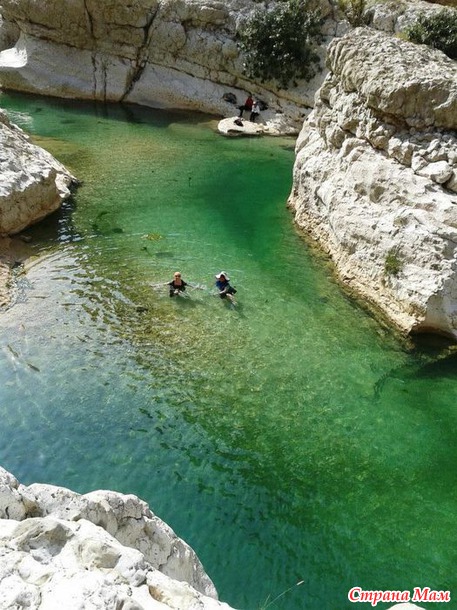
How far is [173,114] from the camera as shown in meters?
36.5

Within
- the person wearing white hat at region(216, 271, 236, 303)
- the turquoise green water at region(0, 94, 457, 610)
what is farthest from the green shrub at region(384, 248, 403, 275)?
the person wearing white hat at region(216, 271, 236, 303)

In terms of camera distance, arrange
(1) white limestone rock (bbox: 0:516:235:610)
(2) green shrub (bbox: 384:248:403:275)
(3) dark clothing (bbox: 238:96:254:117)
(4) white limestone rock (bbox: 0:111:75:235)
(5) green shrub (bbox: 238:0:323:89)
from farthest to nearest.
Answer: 1. (3) dark clothing (bbox: 238:96:254:117)
2. (5) green shrub (bbox: 238:0:323:89)
3. (4) white limestone rock (bbox: 0:111:75:235)
4. (2) green shrub (bbox: 384:248:403:275)
5. (1) white limestone rock (bbox: 0:516:235:610)

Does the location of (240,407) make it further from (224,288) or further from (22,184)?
(22,184)

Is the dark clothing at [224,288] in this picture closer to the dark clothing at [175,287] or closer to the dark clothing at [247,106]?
the dark clothing at [175,287]

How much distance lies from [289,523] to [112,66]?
1456 inches

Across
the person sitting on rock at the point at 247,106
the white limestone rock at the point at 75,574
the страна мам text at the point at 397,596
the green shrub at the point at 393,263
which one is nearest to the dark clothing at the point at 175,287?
the green shrub at the point at 393,263

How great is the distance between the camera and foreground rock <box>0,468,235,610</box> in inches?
155

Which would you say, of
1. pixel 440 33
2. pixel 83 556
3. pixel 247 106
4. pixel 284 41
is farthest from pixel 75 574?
pixel 247 106

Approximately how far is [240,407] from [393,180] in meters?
8.62

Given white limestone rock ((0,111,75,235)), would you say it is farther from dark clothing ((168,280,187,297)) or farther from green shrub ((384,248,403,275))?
green shrub ((384,248,403,275))

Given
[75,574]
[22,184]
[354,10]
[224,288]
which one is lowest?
[224,288]

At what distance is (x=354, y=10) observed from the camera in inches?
1273

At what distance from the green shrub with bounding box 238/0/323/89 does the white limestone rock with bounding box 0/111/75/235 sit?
1911 cm

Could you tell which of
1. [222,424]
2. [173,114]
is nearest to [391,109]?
[222,424]
